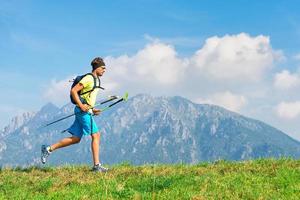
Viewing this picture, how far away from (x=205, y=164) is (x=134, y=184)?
3895 millimetres

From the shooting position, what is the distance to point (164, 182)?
11.3 meters

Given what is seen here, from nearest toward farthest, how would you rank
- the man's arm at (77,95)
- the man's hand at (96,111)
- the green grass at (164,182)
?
the green grass at (164,182) < the man's arm at (77,95) < the man's hand at (96,111)

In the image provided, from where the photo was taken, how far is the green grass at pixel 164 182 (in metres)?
10.3

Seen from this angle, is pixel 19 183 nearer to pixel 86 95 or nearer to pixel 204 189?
pixel 86 95

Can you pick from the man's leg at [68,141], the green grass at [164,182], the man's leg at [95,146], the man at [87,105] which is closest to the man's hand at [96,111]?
the man at [87,105]

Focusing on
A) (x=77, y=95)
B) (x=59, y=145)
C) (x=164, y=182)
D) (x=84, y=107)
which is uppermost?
(x=77, y=95)

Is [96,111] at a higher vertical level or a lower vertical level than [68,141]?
higher

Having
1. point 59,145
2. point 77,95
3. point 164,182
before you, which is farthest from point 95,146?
point 164,182

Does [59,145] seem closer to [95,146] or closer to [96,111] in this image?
[95,146]

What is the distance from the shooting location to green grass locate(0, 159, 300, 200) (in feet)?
33.9

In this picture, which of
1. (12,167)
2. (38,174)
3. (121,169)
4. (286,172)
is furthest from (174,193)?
(12,167)

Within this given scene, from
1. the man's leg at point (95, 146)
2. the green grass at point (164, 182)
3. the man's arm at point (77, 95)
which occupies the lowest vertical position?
the green grass at point (164, 182)

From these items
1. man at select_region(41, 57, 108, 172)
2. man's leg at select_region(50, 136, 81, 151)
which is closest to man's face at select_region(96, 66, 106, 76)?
man at select_region(41, 57, 108, 172)

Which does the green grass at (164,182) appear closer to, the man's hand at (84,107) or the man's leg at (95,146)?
the man's leg at (95,146)
